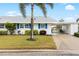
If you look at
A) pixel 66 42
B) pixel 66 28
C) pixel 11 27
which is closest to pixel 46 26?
pixel 66 28

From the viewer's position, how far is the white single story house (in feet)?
26.3

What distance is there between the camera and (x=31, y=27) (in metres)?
8.12

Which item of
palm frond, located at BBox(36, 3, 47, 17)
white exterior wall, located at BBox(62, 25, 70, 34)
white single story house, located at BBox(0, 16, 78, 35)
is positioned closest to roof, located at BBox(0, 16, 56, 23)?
white single story house, located at BBox(0, 16, 78, 35)

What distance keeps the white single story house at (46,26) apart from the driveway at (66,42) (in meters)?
0.12

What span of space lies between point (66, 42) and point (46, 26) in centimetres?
60

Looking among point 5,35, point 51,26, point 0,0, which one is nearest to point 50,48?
point 51,26

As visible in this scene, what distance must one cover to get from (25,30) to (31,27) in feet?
0.51

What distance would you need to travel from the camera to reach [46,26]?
826 cm

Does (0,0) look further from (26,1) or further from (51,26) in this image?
(51,26)

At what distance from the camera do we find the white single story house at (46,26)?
26.3ft

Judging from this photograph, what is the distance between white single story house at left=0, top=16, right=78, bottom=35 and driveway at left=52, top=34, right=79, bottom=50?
0.12 metres

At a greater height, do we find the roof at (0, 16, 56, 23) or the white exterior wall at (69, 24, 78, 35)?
the roof at (0, 16, 56, 23)

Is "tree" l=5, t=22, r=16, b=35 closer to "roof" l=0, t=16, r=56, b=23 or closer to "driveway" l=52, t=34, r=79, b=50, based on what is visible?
"roof" l=0, t=16, r=56, b=23

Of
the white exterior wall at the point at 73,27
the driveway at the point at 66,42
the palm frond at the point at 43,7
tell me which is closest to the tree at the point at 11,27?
the palm frond at the point at 43,7
